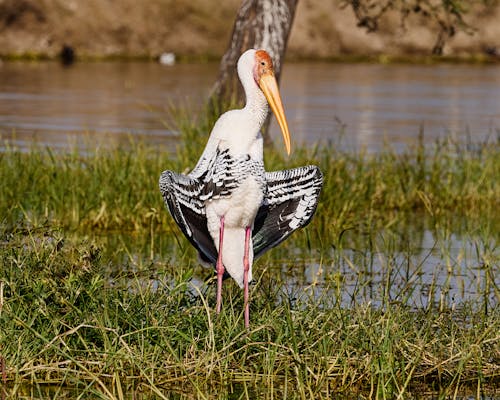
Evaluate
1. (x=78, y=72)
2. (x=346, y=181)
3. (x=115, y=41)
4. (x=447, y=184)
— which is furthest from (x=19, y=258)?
(x=115, y=41)

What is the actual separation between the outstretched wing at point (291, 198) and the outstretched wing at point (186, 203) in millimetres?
324

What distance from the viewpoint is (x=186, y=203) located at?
6.38 metres

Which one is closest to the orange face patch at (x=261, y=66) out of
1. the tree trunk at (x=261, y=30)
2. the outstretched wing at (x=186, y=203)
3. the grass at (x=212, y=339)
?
the outstretched wing at (x=186, y=203)

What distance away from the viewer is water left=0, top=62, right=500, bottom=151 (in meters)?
17.9

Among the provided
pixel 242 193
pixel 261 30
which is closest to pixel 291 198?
pixel 242 193

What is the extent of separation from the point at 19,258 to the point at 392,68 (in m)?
28.5

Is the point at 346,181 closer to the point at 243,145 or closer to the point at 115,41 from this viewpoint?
the point at 243,145

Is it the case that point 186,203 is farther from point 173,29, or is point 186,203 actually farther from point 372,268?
point 173,29

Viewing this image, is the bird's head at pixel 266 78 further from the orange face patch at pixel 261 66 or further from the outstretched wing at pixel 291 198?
the outstretched wing at pixel 291 198

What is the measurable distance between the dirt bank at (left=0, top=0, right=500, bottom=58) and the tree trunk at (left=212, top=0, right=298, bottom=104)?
20791 millimetres

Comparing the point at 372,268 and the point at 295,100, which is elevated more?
the point at 372,268

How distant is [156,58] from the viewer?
35.0 metres

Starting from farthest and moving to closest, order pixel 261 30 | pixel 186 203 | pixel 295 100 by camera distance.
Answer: pixel 295 100 → pixel 261 30 → pixel 186 203

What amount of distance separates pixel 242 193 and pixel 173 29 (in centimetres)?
2835
